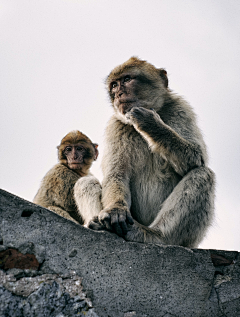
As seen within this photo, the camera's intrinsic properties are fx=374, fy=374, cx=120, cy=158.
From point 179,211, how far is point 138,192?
0.53 metres

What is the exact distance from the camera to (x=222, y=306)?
91.0 inches

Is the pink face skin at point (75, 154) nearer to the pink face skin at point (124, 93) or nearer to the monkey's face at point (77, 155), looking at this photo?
the monkey's face at point (77, 155)

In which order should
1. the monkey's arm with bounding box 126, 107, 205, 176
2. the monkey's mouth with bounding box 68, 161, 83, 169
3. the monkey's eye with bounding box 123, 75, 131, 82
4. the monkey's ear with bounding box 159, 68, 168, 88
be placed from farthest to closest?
the monkey's mouth with bounding box 68, 161, 83, 169 → the monkey's ear with bounding box 159, 68, 168, 88 → the monkey's eye with bounding box 123, 75, 131, 82 → the monkey's arm with bounding box 126, 107, 205, 176

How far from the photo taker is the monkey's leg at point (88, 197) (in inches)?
125

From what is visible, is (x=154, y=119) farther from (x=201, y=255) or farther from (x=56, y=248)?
(x=56, y=248)

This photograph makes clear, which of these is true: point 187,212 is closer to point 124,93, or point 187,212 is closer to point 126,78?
point 124,93

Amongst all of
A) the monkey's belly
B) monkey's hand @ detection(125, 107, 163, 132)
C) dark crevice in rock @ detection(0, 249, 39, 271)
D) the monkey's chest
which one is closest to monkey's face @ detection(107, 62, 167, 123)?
monkey's hand @ detection(125, 107, 163, 132)

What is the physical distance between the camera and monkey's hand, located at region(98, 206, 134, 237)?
2518 millimetres

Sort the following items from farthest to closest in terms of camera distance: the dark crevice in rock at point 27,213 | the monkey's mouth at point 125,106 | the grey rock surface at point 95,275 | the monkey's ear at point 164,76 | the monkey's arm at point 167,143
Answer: the monkey's ear at point 164,76 → the monkey's mouth at point 125,106 → the monkey's arm at point 167,143 → the dark crevice in rock at point 27,213 → the grey rock surface at point 95,275

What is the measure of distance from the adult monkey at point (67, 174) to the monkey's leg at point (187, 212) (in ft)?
5.03

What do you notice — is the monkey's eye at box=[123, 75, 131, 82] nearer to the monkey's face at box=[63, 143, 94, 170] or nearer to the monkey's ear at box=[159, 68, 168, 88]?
the monkey's ear at box=[159, 68, 168, 88]

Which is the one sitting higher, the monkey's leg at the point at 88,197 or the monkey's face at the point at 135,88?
the monkey's face at the point at 135,88

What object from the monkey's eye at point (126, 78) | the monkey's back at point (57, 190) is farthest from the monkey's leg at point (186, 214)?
the monkey's back at point (57, 190)

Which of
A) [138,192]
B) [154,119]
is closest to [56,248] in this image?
[138,192]
